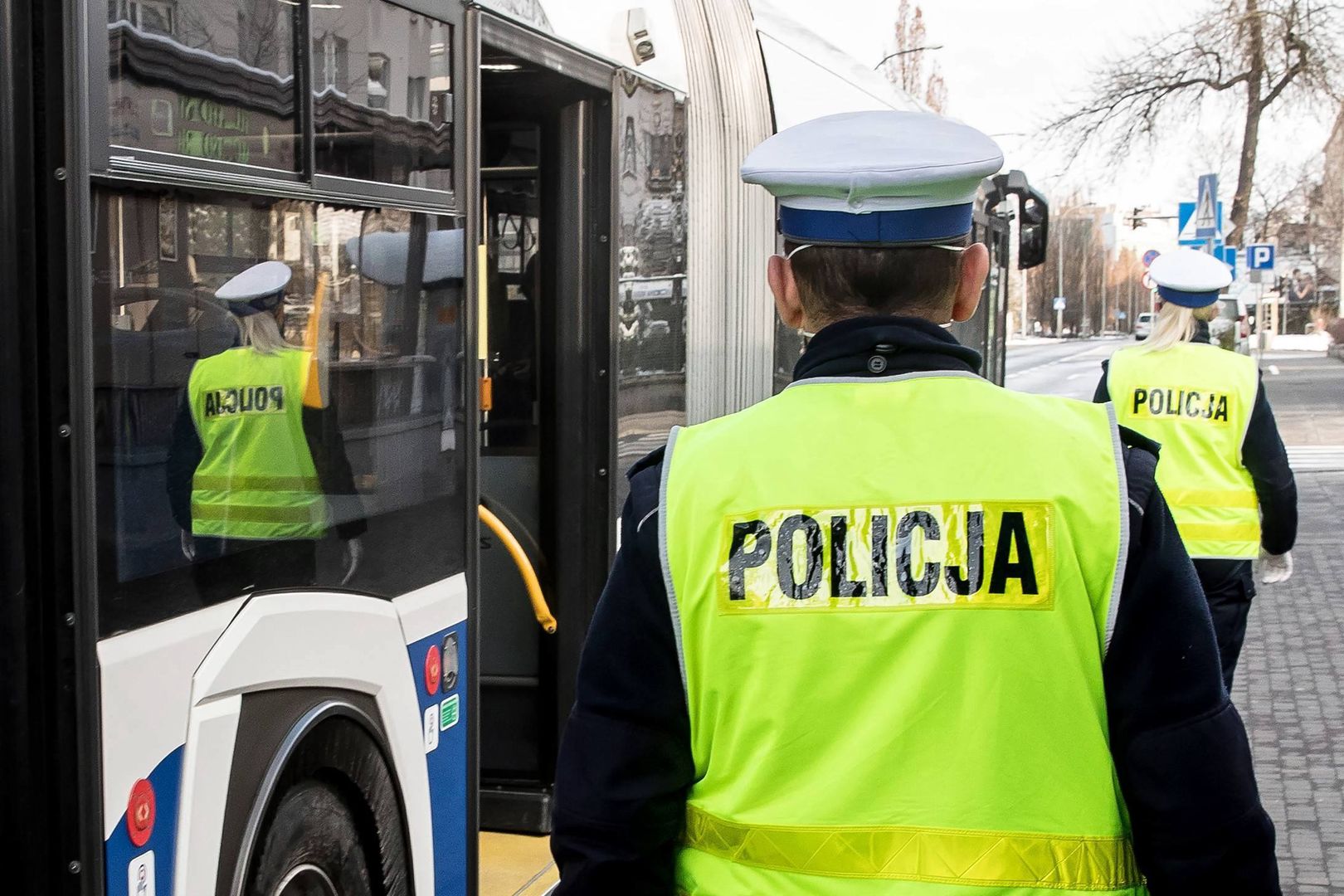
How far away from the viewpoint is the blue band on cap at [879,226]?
1.79 meters

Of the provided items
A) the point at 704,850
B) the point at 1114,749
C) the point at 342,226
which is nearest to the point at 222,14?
the point at 342,226

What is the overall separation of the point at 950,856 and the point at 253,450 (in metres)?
1.58

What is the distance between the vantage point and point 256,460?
113 inches

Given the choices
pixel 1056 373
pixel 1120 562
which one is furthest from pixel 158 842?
pixel 1056 373

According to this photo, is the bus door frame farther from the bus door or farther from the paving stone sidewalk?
the paving stone sidewalk

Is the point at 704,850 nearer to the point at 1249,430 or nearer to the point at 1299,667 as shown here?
the point at 1249,430

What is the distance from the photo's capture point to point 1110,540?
1.70 metres

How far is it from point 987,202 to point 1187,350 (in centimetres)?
585

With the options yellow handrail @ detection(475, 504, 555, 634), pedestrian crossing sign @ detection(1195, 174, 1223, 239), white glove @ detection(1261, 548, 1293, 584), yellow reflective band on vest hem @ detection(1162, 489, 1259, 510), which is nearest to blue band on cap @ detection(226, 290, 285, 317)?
yellow handrail @ detection(475, 504, 555, 634)

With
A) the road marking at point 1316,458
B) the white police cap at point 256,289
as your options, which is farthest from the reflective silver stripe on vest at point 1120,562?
the road marking at point 1316,458

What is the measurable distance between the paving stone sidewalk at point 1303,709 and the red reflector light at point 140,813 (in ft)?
12.7

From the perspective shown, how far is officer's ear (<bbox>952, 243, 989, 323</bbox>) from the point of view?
186 centimetres

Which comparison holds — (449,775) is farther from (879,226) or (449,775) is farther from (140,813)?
(879,226)

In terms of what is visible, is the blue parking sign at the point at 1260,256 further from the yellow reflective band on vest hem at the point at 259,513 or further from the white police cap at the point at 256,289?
the white police cap at the point at 256,289
